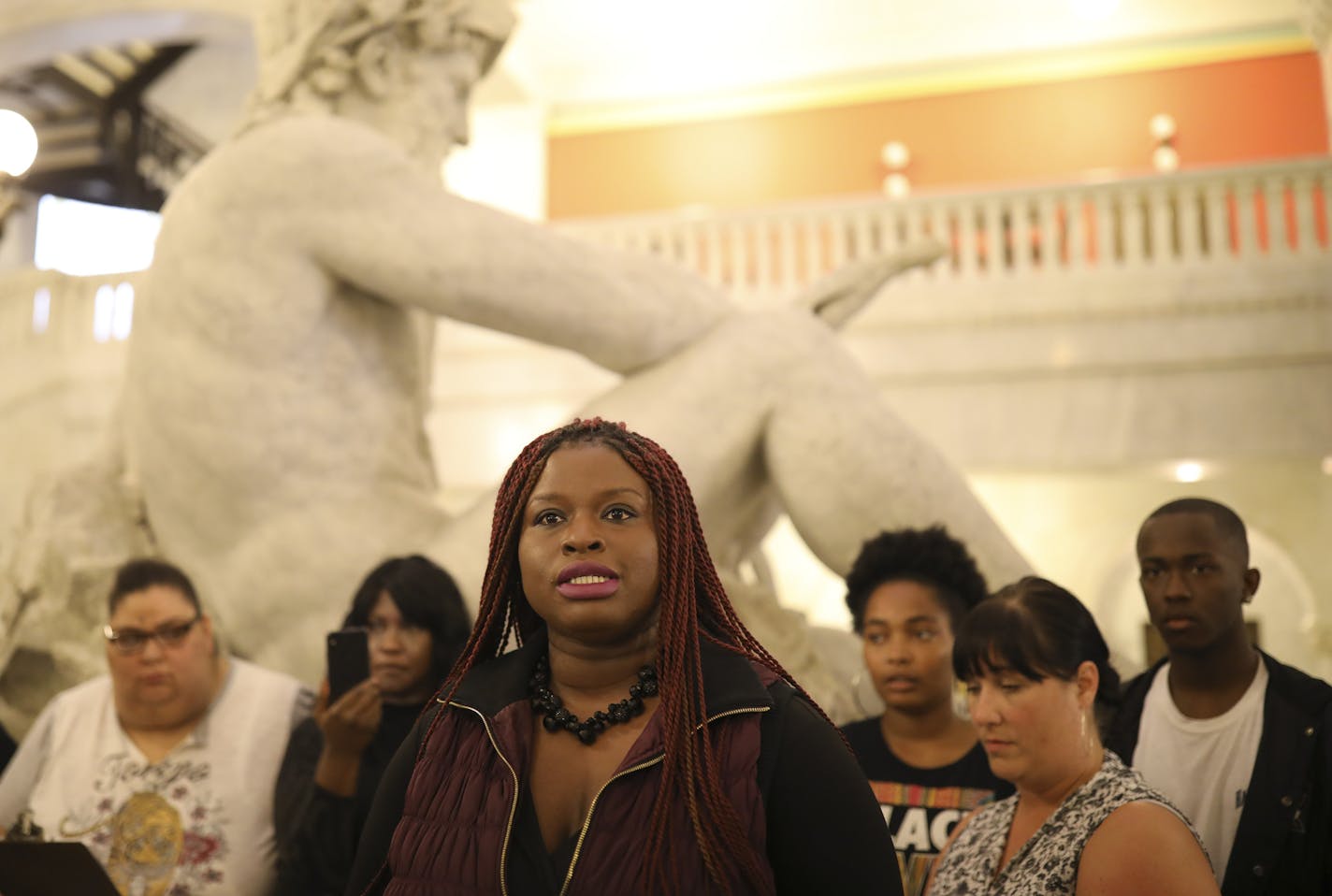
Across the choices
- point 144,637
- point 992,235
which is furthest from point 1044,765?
point 992,235

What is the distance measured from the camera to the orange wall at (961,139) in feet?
44.0

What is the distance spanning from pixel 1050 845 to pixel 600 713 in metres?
0.68

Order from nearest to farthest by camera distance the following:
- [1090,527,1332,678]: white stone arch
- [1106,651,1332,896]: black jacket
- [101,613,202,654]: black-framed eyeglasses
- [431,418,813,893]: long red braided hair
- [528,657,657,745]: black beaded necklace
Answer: [431,418,813,893]: long red braided hair → [528,657,657,745]: black beaded necklace → [1106,651,1332,896]: black jacket → [101,613,202,654]: black-framed eyeglasses → [1090,527,1332,678]: white stone arch

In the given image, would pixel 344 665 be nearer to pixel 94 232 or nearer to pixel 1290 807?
pixel 1290 807

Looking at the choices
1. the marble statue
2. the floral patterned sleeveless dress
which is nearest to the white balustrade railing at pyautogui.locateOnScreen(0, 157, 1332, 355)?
the marble statue

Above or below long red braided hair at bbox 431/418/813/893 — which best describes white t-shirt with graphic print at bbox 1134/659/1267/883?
below

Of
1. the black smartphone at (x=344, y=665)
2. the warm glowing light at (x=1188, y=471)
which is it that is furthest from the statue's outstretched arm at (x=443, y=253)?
the warm glowing light at (x=1188, y=471)

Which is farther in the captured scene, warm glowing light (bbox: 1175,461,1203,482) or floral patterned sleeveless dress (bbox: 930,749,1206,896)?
warm glowing light (bbox: 1175,461,1203,482)

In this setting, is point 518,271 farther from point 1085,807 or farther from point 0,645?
point 1085,807

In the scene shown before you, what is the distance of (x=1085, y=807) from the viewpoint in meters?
1.63

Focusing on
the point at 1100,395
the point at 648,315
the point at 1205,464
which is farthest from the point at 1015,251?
the point at 648,315

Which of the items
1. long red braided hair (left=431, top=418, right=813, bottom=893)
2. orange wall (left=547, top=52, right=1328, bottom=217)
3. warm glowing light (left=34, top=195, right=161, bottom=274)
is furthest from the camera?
warm glowing light (left=34, top=195, right=161, bottom=274)

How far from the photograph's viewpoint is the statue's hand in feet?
9.11

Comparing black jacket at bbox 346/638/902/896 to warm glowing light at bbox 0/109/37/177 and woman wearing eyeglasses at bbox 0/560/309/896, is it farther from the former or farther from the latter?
warm glowing light at bbox 0/109/37/177
